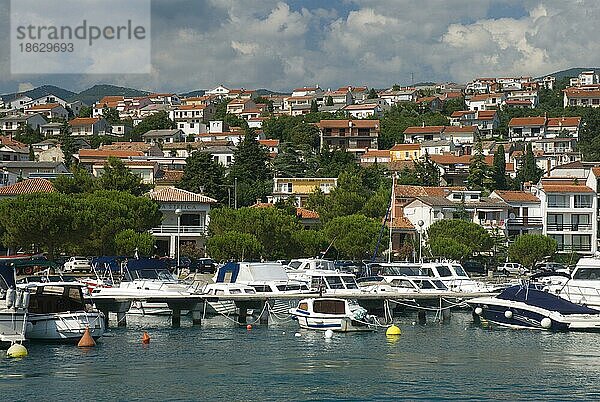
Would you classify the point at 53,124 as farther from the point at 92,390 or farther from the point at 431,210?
the point at 92,390

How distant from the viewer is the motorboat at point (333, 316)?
1698 inches

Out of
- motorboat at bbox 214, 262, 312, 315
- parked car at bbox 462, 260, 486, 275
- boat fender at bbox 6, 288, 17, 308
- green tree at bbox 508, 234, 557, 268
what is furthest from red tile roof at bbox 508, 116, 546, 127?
boat fender at bbox 6, 288, 17, 308

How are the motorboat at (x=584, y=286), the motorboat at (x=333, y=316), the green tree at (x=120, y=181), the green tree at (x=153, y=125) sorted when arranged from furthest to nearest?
1. the green tree at (x=153, y=125)
2. the green tree at (x=120, y=181)
3. the motorboat at (x=584, y=286)
4. the motorboat at (x=333, y=316)

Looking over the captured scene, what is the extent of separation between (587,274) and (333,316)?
12578 mm

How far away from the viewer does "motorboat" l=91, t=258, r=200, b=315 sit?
47.1m

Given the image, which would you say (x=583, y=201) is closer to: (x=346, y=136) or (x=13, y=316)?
(x=13, y=316)

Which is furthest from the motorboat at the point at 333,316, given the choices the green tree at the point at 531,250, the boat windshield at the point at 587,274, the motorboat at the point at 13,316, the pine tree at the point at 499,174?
the pine tree at the point at 499,174

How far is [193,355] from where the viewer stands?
3728 centimetres

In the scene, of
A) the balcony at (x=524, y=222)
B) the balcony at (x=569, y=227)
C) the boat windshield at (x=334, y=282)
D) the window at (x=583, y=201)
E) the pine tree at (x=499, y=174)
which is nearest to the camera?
the boat windshield at (x=334, y=282)

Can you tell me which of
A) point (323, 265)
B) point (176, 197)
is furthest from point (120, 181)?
point (323, 265)

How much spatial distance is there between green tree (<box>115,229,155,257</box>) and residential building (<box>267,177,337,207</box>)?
112 ft

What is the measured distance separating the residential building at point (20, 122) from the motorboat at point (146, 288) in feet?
448

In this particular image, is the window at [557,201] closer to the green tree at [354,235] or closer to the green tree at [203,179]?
the green tree at [354,235]

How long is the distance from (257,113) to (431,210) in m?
114
